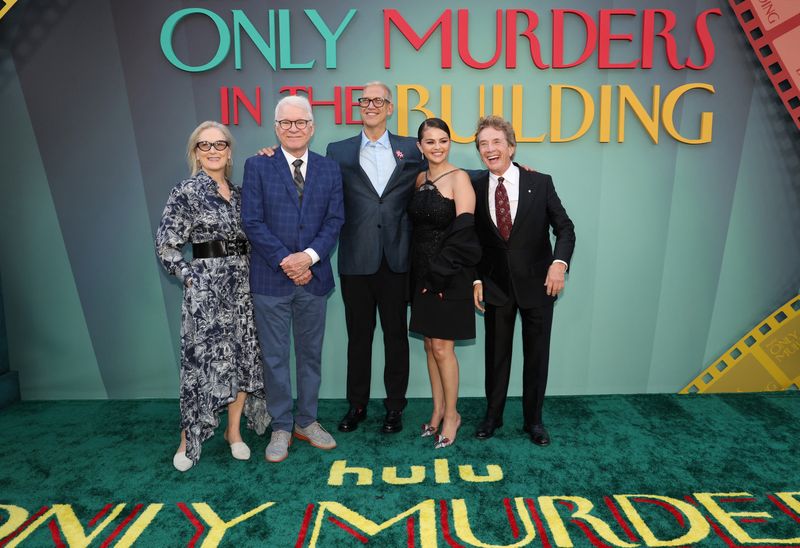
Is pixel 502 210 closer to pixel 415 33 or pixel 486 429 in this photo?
pixel 486 429

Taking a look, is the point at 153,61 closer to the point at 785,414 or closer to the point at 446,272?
the point at 446,272

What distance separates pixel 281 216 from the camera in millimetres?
2797

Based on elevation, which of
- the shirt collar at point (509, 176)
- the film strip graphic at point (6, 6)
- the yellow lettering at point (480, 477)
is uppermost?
the film strip graphic at point (6, 6)

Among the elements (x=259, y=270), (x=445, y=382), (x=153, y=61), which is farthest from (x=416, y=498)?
(x=153, y=61)

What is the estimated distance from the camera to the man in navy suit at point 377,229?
299 centimetres

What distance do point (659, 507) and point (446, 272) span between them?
1.38 m

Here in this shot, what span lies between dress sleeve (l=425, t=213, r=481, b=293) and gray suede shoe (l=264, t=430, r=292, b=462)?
3.65 feet

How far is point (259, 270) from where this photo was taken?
2826 mm

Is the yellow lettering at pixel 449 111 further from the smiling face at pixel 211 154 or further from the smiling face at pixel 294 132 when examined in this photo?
the smiling face at pixel 211 154

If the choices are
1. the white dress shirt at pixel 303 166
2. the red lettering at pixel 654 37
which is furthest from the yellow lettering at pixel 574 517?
the red lettering at pixel 654 37

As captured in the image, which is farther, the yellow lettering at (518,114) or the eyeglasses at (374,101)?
the yellow lettering at (518,114)

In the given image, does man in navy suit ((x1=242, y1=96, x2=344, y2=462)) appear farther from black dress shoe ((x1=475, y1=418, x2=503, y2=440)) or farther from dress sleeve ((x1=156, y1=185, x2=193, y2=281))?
black dress shoe ((x1=475, y1=418, x2=503, y2=440))

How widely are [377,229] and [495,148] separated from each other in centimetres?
73

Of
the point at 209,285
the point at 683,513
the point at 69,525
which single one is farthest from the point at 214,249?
the point at 683,513
